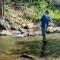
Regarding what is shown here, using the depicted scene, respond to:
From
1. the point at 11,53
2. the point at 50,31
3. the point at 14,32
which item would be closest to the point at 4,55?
the point at 11,53

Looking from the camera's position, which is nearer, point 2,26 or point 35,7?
point 2,26

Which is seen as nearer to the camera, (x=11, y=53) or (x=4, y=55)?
(x=4, y=55)

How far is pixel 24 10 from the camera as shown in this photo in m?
30.6

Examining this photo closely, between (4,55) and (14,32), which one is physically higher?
(4,55)

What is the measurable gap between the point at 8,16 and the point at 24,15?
3.09 metres

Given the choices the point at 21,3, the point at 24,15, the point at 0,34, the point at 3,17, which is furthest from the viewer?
the point at 21,3

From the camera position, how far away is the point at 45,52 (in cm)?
1312

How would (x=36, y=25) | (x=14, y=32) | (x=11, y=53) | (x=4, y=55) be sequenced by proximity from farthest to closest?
(x=36, y=25) → (x=14, y=32) → (x=11, y=53) → (x=4, y=55)

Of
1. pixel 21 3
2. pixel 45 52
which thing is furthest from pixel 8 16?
pixel 45 52

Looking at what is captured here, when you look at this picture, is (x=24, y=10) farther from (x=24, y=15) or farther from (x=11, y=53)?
(x=11, y=53)

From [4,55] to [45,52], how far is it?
87.8 inches

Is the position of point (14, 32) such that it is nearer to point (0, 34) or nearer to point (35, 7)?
point (0, 34)

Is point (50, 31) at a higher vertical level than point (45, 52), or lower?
lower

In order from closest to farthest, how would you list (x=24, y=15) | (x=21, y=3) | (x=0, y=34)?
(x=0, y=34) → (x=24, y=15) → (x=21, y=3)
